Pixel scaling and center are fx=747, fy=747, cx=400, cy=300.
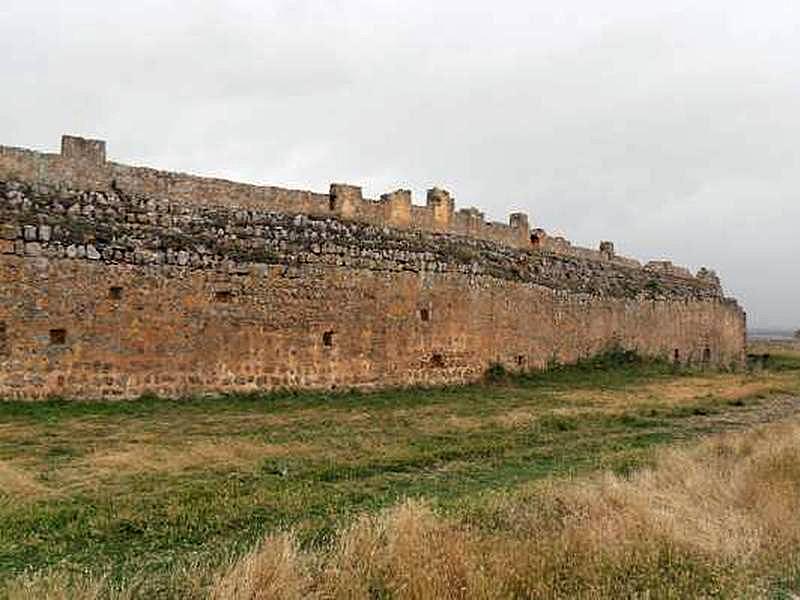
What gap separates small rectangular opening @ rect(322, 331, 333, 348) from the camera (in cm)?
1360

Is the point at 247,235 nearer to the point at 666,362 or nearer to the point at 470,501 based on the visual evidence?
the point at 470,501

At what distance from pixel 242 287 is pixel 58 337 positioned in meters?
2.99

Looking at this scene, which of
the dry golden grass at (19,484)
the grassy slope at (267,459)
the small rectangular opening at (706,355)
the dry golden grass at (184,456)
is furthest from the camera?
the small rectangular opening at (706,355)

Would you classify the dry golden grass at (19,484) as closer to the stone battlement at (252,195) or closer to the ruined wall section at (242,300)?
the ruined wall section at (242,300)

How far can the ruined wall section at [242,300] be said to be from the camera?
11.0 m

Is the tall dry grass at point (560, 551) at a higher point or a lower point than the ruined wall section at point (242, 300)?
lower

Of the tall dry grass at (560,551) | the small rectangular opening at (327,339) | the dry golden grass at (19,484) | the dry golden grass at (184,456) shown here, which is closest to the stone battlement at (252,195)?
the small rectangular opening at (327,339)

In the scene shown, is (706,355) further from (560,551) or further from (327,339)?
(560,551)

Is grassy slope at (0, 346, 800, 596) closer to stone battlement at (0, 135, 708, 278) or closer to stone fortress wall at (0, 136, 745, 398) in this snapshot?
stone fortress wall at (0, 136, 745, 398)

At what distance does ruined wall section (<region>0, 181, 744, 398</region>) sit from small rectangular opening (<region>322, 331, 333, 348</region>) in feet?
0.06

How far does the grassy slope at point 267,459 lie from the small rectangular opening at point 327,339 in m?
1.06

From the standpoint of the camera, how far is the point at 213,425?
10133 millimetres

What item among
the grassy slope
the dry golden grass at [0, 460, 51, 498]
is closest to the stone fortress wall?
the grassy slope

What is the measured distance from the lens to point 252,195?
44.0ft
